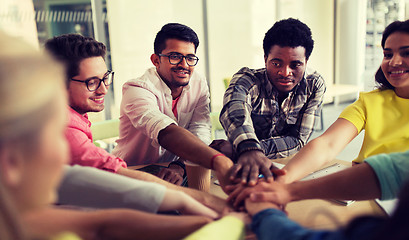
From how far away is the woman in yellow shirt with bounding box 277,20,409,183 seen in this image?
1.49 m

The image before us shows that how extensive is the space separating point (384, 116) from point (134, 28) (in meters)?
4.03

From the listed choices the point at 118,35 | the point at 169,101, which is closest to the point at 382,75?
the point at 169,101

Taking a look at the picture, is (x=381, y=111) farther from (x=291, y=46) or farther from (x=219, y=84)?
(x=219, y=84)

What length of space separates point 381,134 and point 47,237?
1.50 m

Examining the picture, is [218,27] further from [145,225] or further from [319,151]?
[145,225]

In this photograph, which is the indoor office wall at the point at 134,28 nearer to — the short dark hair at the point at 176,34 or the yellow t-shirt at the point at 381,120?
the short dark hair at the point at 176,34

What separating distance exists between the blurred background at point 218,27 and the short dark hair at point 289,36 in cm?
284

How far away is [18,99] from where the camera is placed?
1.40ft

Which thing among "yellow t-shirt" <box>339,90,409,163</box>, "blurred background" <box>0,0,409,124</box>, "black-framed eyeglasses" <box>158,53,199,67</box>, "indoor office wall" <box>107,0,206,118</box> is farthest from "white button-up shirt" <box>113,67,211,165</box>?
"indoor office wall" <box>107,0,206,118</box>

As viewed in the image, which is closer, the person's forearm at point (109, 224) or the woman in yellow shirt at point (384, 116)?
the person's forearm at point (109, 224)

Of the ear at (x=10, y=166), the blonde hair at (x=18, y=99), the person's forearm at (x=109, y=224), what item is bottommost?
the person's forearm at (x=109, y=224)

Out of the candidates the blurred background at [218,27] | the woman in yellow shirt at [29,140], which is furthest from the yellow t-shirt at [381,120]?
the blurred background at [218,27]

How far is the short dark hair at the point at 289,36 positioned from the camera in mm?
1827

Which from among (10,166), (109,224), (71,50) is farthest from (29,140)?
(71,50)
